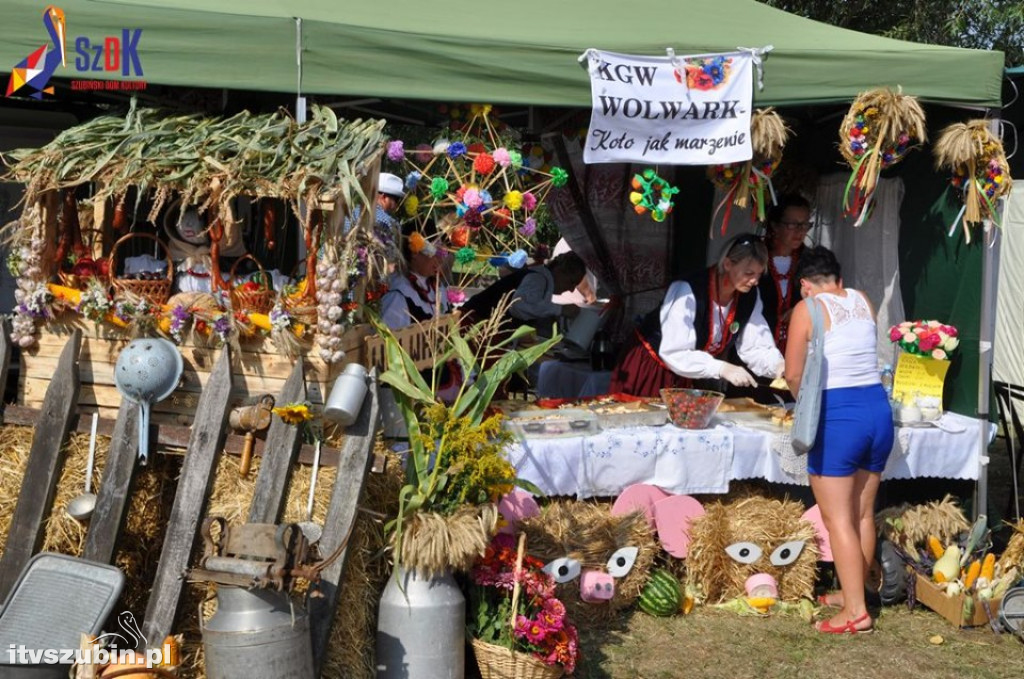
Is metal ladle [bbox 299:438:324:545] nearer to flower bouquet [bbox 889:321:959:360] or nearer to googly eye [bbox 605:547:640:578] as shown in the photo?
googly eye [bbox 605:547:640:578]

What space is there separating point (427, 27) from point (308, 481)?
2247mm

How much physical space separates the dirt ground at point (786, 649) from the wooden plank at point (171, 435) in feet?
4.56

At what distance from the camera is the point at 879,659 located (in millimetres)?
5055

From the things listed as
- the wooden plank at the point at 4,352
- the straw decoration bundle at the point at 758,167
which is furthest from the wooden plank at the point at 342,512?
the straw decoration bundle at the point at 758,167

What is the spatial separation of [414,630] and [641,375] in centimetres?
256

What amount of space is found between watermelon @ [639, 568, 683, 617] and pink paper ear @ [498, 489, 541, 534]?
64 cm

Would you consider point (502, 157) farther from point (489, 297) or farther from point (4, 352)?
point (489, 297)

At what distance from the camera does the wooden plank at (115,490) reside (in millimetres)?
4168

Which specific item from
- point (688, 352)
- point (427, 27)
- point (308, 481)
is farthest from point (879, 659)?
point (427, 27)

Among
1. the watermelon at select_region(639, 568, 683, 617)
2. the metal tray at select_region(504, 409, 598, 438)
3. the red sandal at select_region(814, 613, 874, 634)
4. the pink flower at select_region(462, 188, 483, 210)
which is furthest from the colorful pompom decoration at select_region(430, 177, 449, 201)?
the red sandal at select_region(814, 613, 874, 634)

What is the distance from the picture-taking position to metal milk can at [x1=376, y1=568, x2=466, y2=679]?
4.19 meters

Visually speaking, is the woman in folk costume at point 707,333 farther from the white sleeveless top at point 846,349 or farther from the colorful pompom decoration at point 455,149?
the colorful pompom decoration at point 455,149

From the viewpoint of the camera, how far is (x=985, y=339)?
6051 millimetres

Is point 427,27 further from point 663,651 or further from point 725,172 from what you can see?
point 663,651
